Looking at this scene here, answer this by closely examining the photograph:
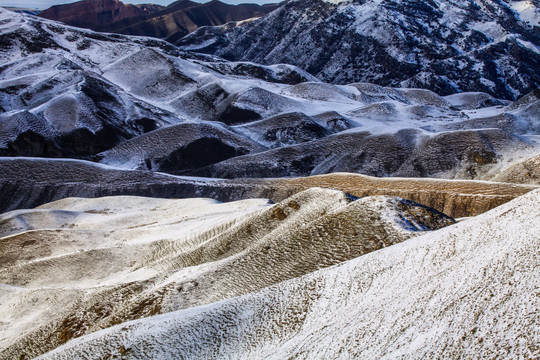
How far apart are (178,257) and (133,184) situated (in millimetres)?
27691

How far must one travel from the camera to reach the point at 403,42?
494 feet

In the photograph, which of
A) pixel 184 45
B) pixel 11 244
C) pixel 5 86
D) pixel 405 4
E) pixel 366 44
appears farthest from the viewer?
pixel 184 45

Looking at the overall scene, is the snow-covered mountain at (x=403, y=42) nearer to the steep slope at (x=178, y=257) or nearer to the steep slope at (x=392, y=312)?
the steep slope at (x=178, y=257)

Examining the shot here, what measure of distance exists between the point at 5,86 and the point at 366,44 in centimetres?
10946

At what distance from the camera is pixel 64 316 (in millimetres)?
15703

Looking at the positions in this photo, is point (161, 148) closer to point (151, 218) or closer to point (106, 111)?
point (106, 111)

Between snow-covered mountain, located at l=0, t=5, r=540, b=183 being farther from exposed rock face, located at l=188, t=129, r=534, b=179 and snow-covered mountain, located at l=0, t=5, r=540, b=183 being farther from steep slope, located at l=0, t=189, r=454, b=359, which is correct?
steep slope, located at l=0, t=189, r=454, b=359

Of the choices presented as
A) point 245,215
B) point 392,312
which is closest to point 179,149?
point 245,215

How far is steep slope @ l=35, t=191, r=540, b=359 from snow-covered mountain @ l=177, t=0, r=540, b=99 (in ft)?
432

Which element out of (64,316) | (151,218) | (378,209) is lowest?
(151,218)

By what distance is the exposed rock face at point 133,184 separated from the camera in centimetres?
3450

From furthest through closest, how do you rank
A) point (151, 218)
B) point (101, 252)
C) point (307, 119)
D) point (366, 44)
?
point (366, 44), point (307, 119), point (151, 218), point (101, 252)

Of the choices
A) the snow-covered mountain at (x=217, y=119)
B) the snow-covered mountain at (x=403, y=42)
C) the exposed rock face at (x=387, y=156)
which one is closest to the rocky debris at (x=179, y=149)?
the snow-covered mountain at (x=217, y=119)

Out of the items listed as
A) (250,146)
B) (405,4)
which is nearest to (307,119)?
(250,146)
